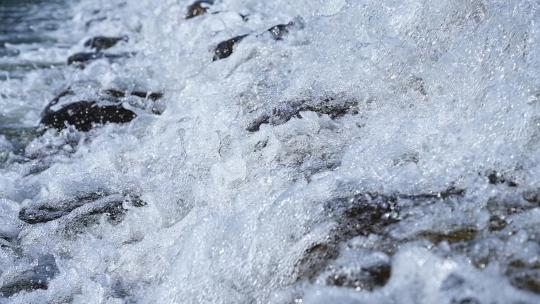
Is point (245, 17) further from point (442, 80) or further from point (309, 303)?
point (309, 303)

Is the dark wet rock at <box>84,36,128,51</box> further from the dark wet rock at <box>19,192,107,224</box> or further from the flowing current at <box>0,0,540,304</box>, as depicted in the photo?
the dark wet rock at <box>19,192,107,224</box>

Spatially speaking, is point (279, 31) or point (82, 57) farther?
point (82, 57)

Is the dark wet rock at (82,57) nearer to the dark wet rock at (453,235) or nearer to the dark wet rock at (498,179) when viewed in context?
the dark wet rock at (498,179)

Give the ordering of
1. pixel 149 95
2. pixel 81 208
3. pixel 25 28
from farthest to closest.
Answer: pixel 25 28
pixel 149 95
pixel 81 208

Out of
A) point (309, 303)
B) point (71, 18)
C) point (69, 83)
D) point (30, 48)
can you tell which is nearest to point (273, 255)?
point (309, 303)

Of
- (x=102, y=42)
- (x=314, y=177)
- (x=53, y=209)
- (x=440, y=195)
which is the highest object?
(x=440, y=195)

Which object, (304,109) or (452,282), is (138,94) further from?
(452,282)

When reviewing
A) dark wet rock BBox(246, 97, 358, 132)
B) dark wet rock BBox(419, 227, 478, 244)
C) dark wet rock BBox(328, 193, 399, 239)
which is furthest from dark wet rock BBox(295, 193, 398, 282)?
dark wet rock BBox(246, 97, 358, 132)

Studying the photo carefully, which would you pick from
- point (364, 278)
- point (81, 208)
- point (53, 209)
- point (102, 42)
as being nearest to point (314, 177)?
point (364, 278)
